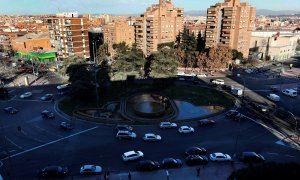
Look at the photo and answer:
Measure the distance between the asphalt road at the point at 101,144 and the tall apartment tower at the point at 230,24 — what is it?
52.0m

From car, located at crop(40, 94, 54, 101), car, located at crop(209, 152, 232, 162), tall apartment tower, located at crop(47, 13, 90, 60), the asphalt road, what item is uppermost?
tall apartment tower, located at crop(47, 13, 90, 60)

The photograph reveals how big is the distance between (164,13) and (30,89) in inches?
2273

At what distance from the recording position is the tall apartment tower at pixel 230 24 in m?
80.1

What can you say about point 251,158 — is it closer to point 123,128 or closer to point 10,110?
point 123,128

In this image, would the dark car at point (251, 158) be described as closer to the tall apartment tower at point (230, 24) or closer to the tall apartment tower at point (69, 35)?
the tall apartment tower at point (230, 24)

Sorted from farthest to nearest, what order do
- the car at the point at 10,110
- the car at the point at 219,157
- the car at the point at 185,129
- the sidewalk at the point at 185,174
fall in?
1. the car at the point at 10,110
2. the car at the point at 185,129
3. the car at the point at 219,157
4. the sidewalk at the point at 185,174

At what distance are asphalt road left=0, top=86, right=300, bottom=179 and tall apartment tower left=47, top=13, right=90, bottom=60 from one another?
2004 inches

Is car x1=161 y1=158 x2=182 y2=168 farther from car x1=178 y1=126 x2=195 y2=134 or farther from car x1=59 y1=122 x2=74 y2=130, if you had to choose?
car x1=59 y1=122 x2=74 y2=130

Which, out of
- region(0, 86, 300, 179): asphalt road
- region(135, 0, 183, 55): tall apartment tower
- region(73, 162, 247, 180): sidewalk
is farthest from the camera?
region(135, 0, 183, 55): tall apartment tower

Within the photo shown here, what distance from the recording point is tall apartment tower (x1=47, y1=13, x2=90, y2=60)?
83625 millimetres

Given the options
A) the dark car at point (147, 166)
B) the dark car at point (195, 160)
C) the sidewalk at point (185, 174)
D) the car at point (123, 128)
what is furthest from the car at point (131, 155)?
the car at point (123, 128)

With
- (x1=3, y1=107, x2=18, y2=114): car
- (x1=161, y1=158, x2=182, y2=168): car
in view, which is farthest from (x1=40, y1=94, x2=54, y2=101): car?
(x1=161, y1=158, x2=182, y2=168): car

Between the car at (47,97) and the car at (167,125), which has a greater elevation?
the car at (47,97)

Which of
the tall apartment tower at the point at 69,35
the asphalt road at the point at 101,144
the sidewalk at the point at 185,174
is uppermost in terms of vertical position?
the tall apartment tower at the point at 69,35
